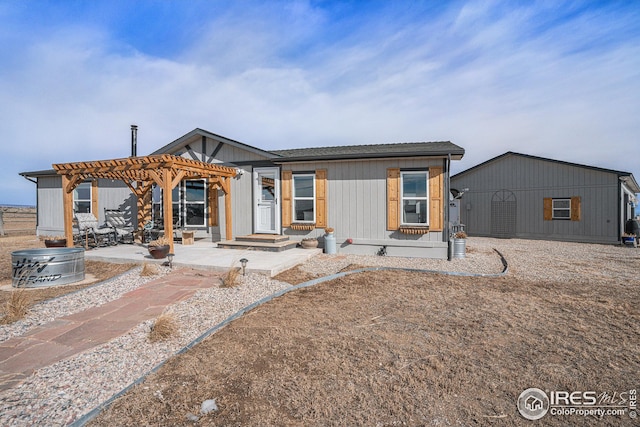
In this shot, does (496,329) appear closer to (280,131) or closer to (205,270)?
(205,270)

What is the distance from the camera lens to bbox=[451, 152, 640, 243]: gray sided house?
44.2 feet

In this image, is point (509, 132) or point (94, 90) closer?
point (94, 90)

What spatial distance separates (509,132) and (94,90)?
1985 centimetres

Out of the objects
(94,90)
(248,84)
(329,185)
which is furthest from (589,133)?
(94,90)

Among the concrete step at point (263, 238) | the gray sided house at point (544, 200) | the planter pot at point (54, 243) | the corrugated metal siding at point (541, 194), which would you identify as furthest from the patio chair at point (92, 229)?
the corrugated metal siding at point (541, 194)

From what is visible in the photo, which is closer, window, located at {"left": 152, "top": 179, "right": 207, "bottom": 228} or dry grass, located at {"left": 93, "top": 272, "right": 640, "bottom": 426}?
dry grass, located at {"left": 93, "top": 272, "right": 640, "bottom": 426}

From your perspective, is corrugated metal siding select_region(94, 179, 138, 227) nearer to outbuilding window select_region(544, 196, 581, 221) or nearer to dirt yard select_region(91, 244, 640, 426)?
dirt yard select_region(91, 244, 640, 426)

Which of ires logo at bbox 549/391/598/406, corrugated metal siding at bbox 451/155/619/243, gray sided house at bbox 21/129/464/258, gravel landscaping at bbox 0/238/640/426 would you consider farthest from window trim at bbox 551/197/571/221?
ires logo at bbox 549/391/598/406

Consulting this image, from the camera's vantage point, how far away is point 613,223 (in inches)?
523

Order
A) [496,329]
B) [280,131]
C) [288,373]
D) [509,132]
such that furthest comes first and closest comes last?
[280,131], [509,132], [496,329], [288,373]

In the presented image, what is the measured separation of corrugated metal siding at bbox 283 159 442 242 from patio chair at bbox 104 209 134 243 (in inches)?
237

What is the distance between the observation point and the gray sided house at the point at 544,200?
1348cm

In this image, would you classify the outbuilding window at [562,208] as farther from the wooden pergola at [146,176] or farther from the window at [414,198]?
the wooden pergola at [146,176]

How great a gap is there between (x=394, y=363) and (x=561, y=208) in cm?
1571
